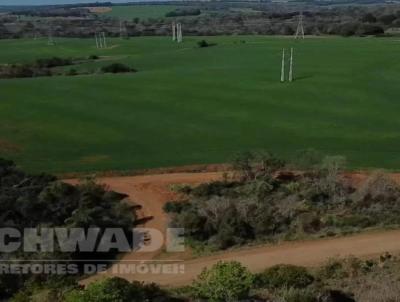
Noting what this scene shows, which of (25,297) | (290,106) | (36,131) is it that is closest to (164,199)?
(25,297)

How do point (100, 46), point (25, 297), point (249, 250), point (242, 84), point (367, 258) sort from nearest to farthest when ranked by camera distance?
point (25, 297), point (367, 258), point (249, 250), point (242, 84), point (100, 46)

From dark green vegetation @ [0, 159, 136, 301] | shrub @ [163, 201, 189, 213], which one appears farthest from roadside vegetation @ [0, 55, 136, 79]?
shrub @ [163, 201, 189, 213]

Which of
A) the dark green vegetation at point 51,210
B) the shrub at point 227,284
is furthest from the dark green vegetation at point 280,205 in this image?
the shrub at point 227,284

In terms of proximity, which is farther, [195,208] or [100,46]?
[100,46]

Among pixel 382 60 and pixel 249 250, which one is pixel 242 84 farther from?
pixel 249 250

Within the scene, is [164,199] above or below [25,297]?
below

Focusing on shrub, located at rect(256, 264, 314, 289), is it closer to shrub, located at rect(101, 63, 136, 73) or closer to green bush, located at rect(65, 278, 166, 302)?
green bush, located at rect(65, 278, 166, 302)

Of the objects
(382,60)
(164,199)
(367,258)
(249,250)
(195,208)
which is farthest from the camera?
(382,60)
